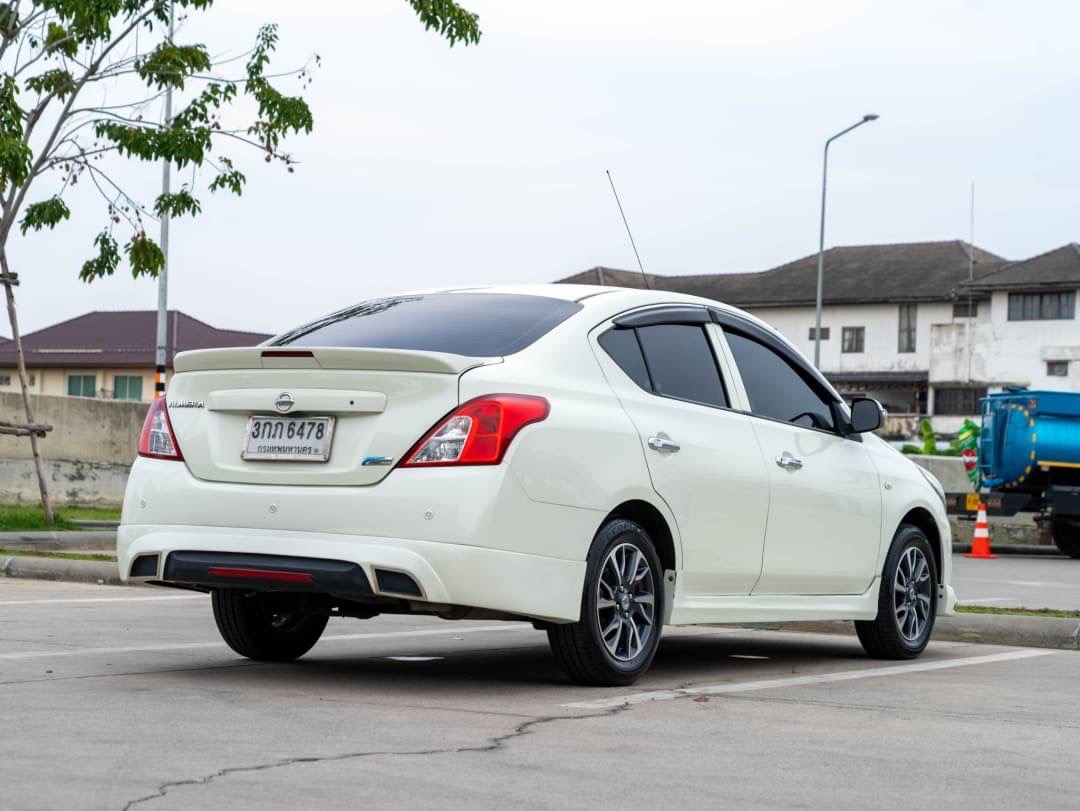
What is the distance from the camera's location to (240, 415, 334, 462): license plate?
21.9 feet

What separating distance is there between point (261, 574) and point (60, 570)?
23.3ft

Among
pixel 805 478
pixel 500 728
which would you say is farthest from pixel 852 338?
pixel 500 728

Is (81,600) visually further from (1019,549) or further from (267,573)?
(1019,549)

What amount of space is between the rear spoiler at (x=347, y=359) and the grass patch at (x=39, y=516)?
442 inches

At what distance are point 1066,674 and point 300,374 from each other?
4.17m

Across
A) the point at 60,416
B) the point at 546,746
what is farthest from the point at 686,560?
the point at 60,416

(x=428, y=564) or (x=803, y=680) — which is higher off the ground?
(x=428, y=564)

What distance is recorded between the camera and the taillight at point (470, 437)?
6.48 m

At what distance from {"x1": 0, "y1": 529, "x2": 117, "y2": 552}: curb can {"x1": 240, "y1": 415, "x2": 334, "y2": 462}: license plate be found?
971 cm

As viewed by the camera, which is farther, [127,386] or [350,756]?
[127,386]

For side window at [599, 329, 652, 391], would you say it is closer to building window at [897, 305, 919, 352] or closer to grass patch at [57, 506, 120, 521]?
grass patch at [57, 506, 120, 521]

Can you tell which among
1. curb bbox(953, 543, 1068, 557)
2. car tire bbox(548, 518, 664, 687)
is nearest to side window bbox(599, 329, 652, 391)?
car tire bbox(548, 518, 664, 687)

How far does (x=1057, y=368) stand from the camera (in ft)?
219

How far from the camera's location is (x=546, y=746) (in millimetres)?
5445
